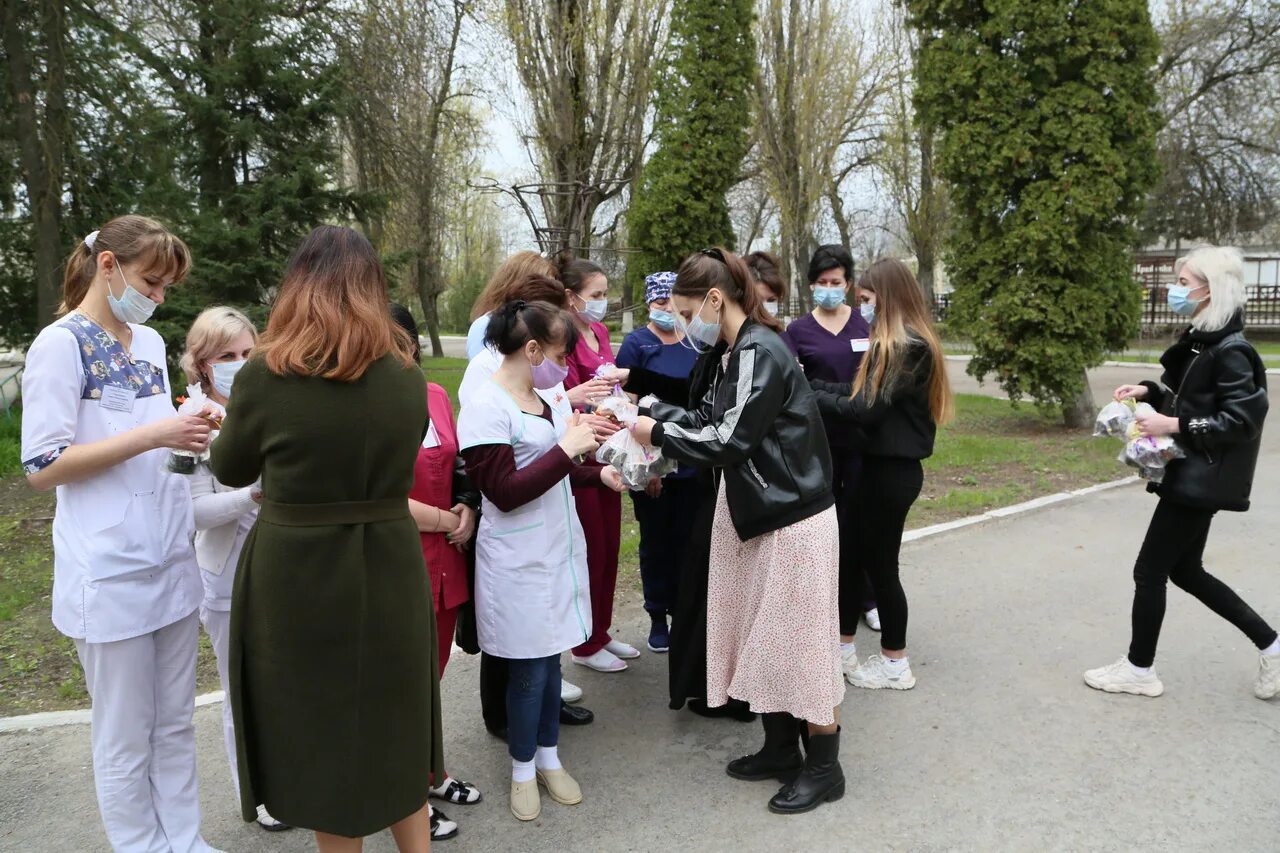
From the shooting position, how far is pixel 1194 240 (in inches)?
1136

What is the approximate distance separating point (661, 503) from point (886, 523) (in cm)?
112

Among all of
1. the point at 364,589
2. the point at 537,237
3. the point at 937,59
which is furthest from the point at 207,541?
the point at 937,59

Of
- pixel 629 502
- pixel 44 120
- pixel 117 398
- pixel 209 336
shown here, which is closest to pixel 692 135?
pixel 629 502

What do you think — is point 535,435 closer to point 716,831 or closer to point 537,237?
point 716,831

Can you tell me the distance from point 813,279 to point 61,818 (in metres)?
4.10

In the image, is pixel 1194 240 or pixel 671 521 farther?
pixel 1194 240

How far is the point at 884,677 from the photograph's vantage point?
4.18m

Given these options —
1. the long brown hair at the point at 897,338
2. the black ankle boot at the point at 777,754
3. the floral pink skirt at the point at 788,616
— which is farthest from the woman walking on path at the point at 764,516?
the long brown hair at the point at 897,338

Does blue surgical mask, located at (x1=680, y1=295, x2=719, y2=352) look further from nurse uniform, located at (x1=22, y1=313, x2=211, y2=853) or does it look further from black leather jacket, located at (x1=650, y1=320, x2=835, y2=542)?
nurse uniform, located at (x1=22, y1=313, x2=211, y2=853)

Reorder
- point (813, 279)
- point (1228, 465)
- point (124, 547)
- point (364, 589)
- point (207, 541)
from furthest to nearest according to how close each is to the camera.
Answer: point (813, 279), point (1228, 465), point (207, 541), point (124, 547), point (364, 589)

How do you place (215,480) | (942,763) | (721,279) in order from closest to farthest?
(215,480) → (721,279) → (942,763)

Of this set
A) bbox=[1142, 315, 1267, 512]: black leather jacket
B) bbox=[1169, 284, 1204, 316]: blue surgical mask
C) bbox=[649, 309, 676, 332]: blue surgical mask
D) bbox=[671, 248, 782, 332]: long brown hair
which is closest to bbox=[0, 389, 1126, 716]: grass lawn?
bbox=[649, 309, 676, 332]: blue surgical mask

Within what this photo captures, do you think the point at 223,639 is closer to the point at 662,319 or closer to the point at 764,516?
the point at 764,516

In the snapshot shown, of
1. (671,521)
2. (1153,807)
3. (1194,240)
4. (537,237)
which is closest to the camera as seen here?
(1153,807)
